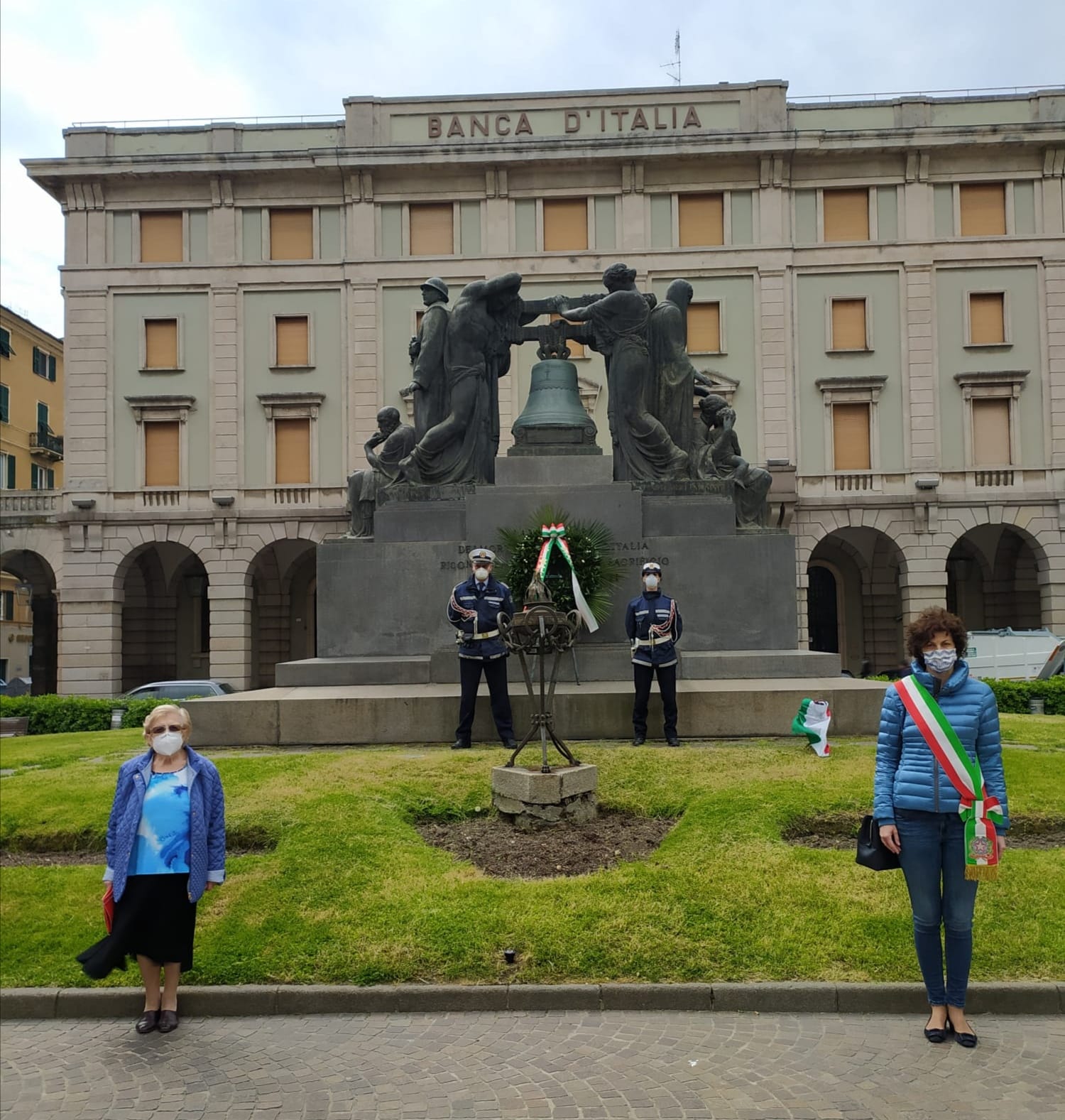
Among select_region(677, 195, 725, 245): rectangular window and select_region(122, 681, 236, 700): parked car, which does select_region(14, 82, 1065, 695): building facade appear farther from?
select_region(122, 681, 236, 700): parked car

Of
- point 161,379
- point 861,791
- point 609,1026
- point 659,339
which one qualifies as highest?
point 161,379

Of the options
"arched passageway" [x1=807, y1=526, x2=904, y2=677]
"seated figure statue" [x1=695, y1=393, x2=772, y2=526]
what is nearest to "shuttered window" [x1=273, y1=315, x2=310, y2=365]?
"arched passageway" [x1=807, y1=526, x2=904, y2=677]

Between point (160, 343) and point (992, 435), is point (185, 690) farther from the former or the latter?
point (992, 435)

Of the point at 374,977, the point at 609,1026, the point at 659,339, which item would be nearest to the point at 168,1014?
the point at 374,977

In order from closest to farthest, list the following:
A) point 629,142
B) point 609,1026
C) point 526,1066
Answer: point 526,1066 < point 609,1026 < point 629,142

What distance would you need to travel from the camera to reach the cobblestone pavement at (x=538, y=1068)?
185 inches

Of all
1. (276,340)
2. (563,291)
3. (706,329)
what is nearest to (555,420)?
(563,291)

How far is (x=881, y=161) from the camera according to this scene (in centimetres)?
3862

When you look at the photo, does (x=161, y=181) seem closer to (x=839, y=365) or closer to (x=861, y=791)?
(x=839, y=365)

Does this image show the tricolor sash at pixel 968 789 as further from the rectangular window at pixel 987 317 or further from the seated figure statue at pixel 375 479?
the rectangular window at pixel 987 317

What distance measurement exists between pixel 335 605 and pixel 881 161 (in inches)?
1273

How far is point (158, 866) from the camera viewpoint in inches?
223

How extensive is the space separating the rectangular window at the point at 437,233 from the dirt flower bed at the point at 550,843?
33.7m

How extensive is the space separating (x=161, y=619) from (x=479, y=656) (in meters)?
35.1
